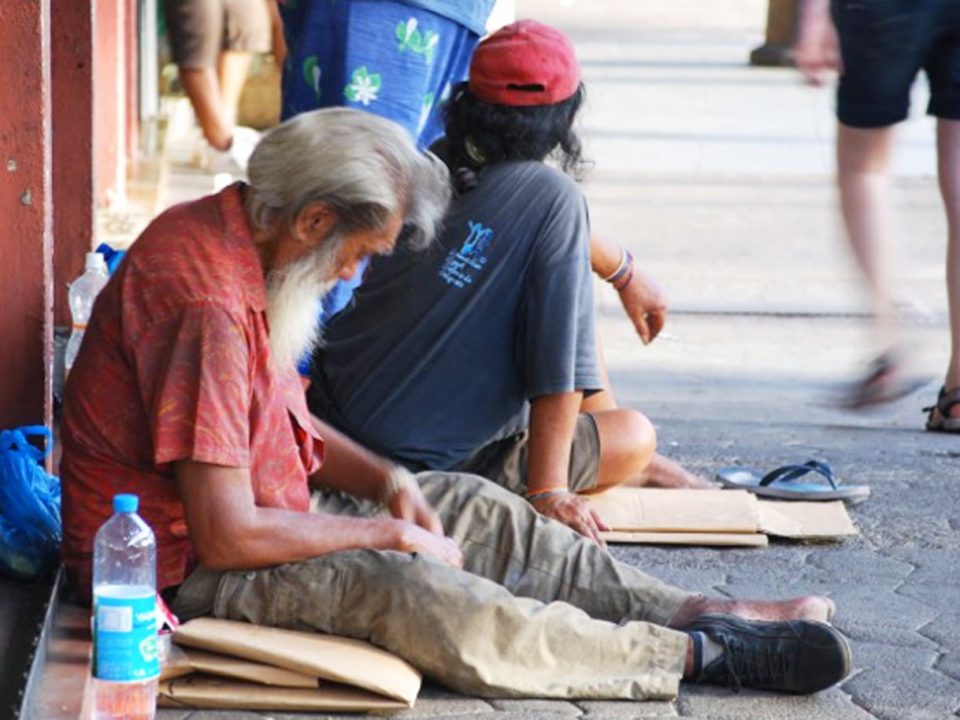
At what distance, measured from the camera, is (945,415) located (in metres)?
5.90

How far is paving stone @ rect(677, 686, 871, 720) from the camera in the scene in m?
3.54

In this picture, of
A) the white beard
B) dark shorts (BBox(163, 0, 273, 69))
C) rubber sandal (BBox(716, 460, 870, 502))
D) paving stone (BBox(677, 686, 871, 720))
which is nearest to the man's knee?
rubber sandal (BBox(716, 460, 870, 502))

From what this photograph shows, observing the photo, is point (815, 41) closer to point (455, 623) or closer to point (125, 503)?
point (455, 623)

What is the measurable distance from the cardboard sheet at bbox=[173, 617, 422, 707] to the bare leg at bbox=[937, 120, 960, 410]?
8.71ft

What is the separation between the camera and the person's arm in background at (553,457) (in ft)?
14.1

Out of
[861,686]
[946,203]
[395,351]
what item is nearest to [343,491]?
[395,351]

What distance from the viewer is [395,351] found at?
171 inches

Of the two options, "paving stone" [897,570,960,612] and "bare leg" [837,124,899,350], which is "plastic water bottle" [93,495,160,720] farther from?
"bare leg" [837,124,899,350]

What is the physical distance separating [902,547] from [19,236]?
2.13 m

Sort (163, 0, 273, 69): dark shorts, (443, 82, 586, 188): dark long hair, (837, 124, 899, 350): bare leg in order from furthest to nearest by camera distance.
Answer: (163, 0, 273, 69): dark shorts → (837, 124, 899, 350): bare leg → (443, 82, 586, 188): dark long hair

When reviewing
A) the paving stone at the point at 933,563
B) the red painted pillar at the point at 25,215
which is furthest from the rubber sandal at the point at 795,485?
the red painted pillar at the point at 25,215

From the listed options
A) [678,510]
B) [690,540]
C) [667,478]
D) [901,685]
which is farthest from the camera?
[667,478]

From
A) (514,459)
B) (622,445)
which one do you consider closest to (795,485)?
(622,445)

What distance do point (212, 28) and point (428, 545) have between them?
6370mm
